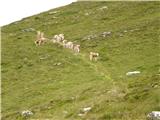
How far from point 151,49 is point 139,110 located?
29326mm

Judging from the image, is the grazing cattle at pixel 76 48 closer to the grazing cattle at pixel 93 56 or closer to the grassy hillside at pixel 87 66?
the grassy hillside at pixel 87 66

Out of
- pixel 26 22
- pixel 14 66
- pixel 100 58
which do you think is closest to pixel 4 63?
pixel 14 66

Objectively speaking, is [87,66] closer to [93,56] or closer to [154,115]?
[93,56]

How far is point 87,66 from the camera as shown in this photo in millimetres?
49375

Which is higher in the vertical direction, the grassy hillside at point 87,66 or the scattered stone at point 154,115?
the scattered stone at point 154,115

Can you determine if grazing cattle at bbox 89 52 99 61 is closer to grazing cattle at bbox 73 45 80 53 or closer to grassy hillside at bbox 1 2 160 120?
grassy hillside at bbox 1 2 160 120

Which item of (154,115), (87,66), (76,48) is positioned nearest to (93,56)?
(87,66)

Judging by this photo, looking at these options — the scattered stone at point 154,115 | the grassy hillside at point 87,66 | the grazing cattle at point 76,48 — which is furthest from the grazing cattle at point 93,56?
the scattered stone at point 154,115

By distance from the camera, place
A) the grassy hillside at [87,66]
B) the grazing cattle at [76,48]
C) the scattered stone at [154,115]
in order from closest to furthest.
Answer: the scattered stone at [154,115], the grassy hillside at [87,66], the grazing cattle at [76,48]

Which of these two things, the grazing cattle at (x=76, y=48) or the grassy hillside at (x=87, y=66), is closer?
the grassy hillside at (x=87, y=66)

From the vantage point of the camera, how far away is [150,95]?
26.0 meters

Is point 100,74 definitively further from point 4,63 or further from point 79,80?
point 4,63

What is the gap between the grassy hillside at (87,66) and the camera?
91.6ft

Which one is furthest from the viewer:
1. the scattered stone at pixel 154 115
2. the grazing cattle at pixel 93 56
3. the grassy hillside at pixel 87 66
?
the grazing cattle at pixel 93 56
